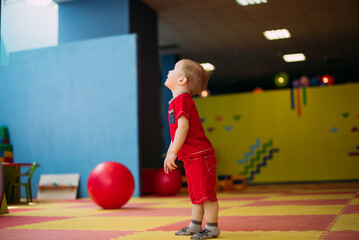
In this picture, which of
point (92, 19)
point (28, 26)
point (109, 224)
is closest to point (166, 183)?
point (92, 19)

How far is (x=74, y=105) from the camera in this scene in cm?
869

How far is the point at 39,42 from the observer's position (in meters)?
9.04

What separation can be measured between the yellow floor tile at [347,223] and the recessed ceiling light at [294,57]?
11514mm

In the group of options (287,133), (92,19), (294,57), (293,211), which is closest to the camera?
(293,211)

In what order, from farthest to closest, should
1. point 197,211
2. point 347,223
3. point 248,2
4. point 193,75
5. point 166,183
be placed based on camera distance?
1. point 248,2
2. point 166,183
3. point 347,223
4. point 193,75
5. point 197,211

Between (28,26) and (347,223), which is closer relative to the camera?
(347,223)

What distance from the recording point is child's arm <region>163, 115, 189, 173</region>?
9.35 feet

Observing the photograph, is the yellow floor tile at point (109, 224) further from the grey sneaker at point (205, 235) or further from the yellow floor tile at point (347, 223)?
the yellow floor tile at point (347, 223)

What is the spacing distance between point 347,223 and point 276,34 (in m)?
9.68

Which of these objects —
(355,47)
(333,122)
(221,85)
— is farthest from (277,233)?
(221,85)

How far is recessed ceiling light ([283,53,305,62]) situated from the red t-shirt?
1232 centimetres

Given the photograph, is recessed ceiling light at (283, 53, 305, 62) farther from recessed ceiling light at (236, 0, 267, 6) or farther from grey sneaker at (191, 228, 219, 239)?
grey sneaker at (191, 228, 219, 239)

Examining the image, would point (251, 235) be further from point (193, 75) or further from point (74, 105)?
point (74, 105)

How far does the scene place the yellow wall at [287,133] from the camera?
1305 cm
